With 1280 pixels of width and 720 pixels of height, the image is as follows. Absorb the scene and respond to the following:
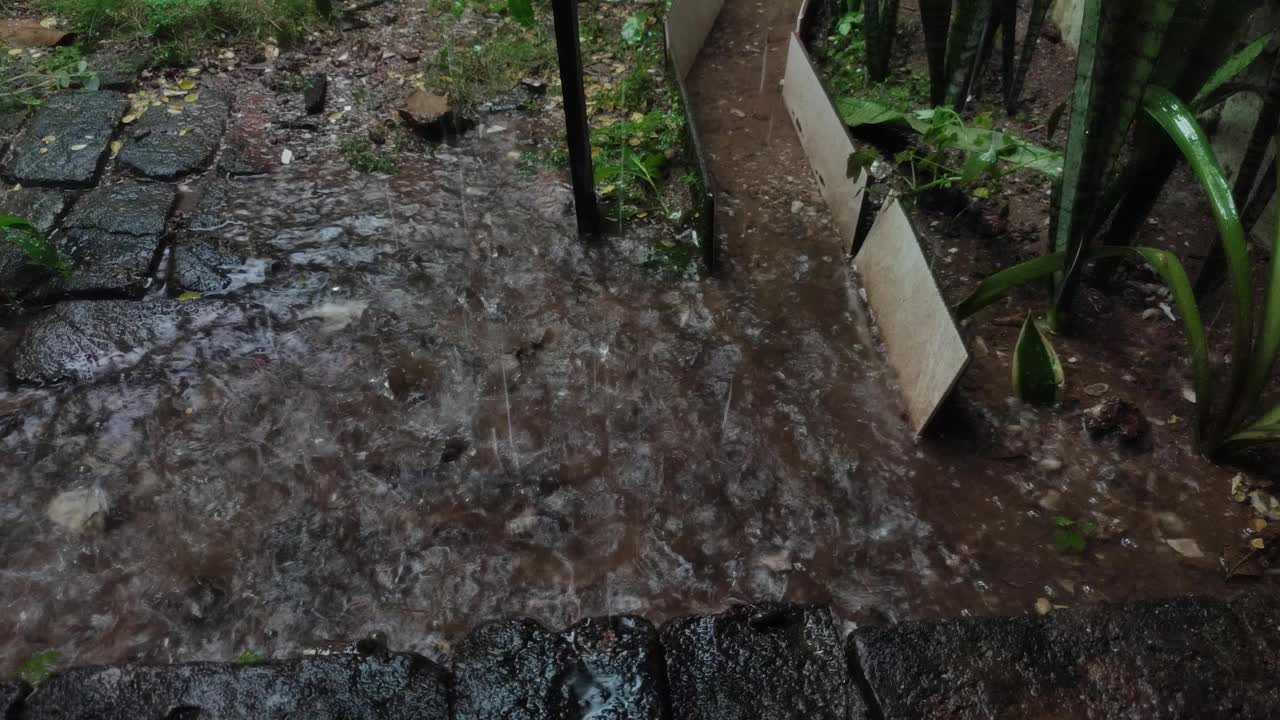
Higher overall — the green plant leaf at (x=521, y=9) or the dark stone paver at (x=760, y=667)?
the green plant leaf at (x=521, y=9)

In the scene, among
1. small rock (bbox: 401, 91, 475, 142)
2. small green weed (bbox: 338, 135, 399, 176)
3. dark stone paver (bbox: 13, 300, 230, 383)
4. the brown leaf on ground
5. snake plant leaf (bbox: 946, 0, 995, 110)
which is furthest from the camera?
the brown leaf on ground

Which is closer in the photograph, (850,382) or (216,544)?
(216,544)

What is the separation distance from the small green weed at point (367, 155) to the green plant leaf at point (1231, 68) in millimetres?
2638

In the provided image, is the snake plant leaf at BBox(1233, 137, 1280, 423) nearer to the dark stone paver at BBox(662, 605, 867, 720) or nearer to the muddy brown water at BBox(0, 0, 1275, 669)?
the muddy brown water at BBox(0, 0, 1275, 669)

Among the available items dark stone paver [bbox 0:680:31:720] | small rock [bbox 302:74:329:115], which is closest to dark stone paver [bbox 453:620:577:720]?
dark stone paver [bbox 0:680:31:720]

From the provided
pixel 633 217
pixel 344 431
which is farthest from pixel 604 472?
pixel 633 217

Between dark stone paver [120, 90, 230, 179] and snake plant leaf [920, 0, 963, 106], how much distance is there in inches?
107

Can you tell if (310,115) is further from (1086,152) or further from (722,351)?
(1086,152)

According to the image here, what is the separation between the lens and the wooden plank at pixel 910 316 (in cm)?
213

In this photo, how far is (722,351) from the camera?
252 centimetres

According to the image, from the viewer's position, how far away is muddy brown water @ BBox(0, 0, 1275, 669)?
1.91 m

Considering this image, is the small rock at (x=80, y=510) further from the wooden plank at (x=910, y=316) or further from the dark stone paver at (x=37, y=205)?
the wooden plank at (x=910, y=316)

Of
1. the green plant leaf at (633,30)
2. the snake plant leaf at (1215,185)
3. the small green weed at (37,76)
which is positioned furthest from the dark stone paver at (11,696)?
the green plant leaf at (633,30)

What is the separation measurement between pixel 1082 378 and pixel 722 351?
104cm
